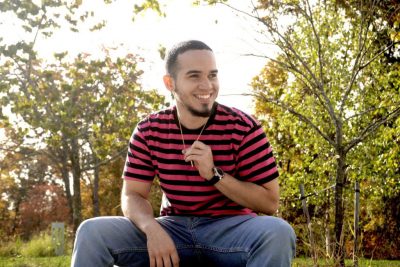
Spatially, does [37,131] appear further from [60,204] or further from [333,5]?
[60,204]

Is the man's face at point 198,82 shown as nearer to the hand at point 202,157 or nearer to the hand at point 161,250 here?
the hand at point 202,157

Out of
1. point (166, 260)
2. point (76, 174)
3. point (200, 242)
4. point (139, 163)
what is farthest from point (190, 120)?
point (76, 174)

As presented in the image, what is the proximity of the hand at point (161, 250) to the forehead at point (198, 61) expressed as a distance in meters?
0.83

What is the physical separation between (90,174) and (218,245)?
835 inches

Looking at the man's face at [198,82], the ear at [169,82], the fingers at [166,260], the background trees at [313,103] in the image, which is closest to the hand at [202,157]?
the man's face at [198,82]

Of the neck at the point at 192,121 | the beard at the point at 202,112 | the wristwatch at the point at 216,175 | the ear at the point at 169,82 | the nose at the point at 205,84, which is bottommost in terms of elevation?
the wristwatch at the point at 216,175

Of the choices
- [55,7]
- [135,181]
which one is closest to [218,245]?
[135,181]

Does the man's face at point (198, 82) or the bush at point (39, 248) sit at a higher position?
the man's face at point (198, 82)

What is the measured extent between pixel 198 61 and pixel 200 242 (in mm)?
868

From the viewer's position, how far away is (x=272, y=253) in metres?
1.98

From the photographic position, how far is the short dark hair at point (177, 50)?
2564 mm

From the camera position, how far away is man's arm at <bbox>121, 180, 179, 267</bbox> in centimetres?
217

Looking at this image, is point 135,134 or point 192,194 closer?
point 192,194

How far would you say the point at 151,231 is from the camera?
222 centimetres
